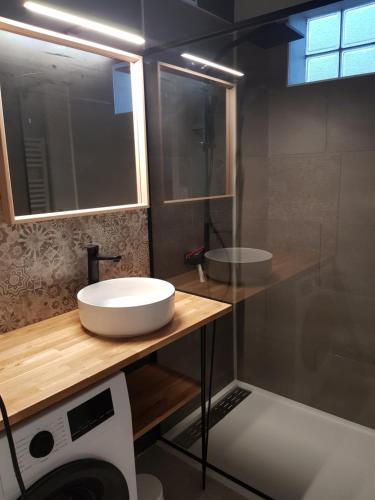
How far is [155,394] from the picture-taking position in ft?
5.57

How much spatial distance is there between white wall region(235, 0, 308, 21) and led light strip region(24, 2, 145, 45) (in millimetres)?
810

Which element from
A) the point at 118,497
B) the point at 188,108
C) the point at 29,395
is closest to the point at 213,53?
the point at 188,108

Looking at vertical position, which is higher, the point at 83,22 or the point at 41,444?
the point at 83,22

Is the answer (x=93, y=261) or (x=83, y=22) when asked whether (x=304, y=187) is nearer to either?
(x=93, y=261)

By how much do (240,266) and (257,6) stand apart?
Result: 1492 millimetres

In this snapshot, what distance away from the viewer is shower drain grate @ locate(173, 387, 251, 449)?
2.14 metres

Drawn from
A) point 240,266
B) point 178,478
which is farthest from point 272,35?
point 178,478

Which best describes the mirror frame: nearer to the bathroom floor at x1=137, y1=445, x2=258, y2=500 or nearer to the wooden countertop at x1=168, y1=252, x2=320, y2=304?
the wooden countertop at x1=168, y1=252, x2=320, y2=304

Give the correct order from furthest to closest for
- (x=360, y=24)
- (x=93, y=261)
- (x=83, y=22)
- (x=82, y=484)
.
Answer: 1. (x=360, y=24)
2. (x=93, y=261)
3. (x=83, y=22)
4. (x=82, y=484)

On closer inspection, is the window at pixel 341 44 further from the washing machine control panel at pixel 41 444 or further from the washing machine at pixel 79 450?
the washing machine control panel at pixel 41 444

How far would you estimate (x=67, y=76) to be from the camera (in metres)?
1.55

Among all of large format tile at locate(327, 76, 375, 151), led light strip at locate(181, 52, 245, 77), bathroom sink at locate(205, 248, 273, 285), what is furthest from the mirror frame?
large format tile at locate(327, 76, 375, 151)

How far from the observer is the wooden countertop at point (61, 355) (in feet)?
3.35

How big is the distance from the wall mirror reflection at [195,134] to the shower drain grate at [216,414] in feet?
4.30
